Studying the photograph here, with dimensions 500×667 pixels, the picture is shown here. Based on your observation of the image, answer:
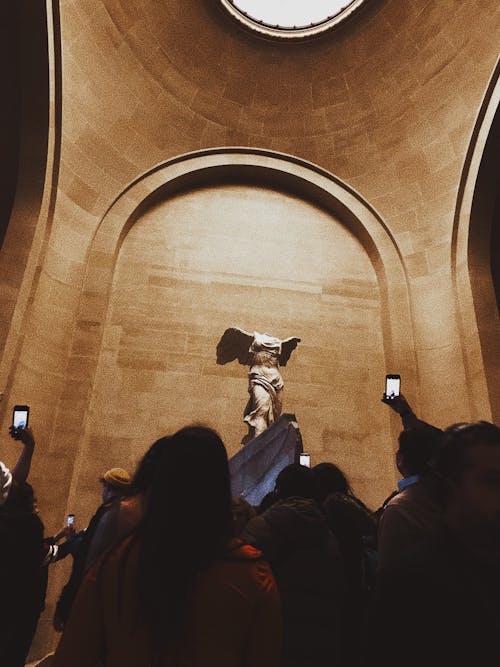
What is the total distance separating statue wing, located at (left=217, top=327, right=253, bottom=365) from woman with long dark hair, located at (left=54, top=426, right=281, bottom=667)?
589cm

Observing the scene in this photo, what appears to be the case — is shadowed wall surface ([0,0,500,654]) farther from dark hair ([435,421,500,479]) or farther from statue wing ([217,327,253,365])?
dark hair ([435,421,500,479])

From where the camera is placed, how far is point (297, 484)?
2.13 meters

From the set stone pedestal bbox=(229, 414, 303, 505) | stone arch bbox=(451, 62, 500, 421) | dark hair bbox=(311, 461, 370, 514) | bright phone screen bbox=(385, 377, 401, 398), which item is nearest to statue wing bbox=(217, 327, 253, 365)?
stone pedestal bbox=(229, 414, 303, 505)

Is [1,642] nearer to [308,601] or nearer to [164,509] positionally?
[308,601]

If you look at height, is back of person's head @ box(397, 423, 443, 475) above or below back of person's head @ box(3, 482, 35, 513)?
above

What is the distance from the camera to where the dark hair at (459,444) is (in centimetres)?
117

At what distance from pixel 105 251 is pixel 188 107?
11.3 ft

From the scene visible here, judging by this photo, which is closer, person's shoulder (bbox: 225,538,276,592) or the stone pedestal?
person's shoulder (bbox: 225,538,276,592)

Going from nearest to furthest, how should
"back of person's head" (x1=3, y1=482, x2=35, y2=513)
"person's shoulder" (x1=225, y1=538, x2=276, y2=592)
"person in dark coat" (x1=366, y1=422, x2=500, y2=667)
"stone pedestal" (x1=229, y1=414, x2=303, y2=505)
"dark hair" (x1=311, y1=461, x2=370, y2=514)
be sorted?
"person in dark coat" (x1=366, y1=422, x2=500, y2=667), "person's shoulder" (x1=225, y1=538, x2=276, y2=592), "back of person's head" (x1=3, y1=482, x2=35, y2=513), "dark hair" (x1=311, y1=461, x2=370, y2=514), "stone pedestal" (x1=229, y1=414, x2=303, y2=505)

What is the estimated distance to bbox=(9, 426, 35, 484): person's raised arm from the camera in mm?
2467

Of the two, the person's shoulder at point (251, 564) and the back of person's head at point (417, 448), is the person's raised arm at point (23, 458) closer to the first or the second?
the person's shoulder at point (251, 564)

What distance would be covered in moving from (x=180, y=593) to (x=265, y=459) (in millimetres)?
3684

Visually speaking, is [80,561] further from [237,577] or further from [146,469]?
[237,577]

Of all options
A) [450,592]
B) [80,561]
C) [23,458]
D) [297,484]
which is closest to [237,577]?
[450,592]
